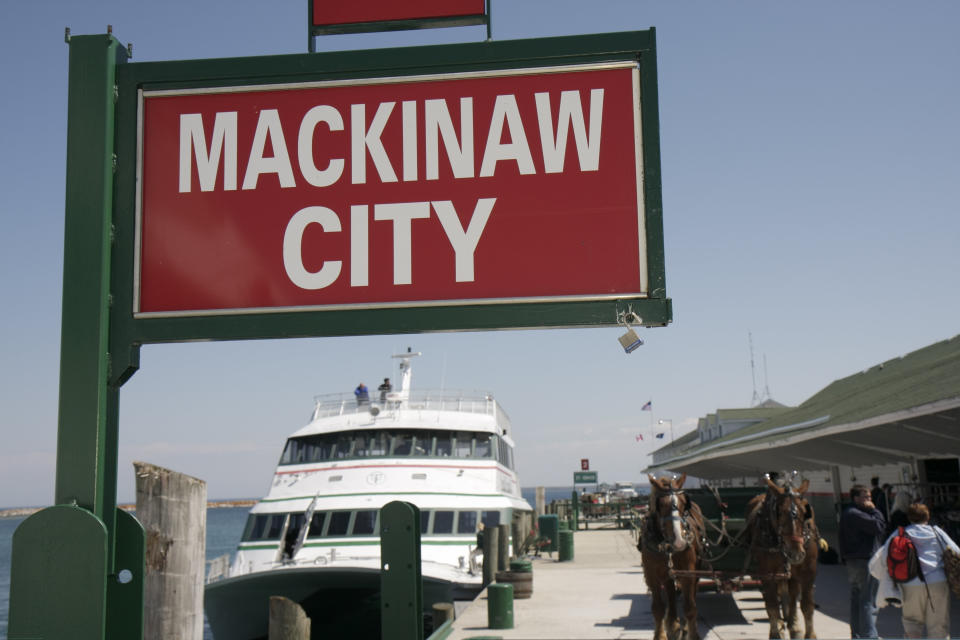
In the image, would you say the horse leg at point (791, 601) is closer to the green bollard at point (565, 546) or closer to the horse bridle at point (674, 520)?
the horse bridle at point (674, 520)

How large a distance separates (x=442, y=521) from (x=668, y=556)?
8.29 metres

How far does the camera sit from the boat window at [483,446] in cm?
2022

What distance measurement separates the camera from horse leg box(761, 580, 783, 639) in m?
10.1

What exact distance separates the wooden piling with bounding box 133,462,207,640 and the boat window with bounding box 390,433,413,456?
50.7 feet

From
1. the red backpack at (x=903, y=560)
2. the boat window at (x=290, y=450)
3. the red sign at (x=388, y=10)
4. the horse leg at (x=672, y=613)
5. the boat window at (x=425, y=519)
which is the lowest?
the horse leg at (x=672, y=613)

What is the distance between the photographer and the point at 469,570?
1673 centimetres

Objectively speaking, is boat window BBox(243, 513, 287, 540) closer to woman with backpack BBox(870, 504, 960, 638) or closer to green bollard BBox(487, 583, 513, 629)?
green bollard BBox(487, 583, 513, 629)

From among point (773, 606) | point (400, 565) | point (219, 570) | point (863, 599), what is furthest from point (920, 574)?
point (219, 570)

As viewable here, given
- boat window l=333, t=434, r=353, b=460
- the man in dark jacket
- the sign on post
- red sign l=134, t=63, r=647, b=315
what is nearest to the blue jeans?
the man in dark jacket

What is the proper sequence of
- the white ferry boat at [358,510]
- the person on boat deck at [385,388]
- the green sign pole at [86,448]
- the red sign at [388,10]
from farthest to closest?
the person on boat deck at [385,388] → the white ferry boat at [358,510] → the red sign at [388,10] → the green sign pole at [86,448]

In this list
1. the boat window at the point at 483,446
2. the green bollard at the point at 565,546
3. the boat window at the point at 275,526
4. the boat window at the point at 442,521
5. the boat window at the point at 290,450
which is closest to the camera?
the boat window at the point at 275,526

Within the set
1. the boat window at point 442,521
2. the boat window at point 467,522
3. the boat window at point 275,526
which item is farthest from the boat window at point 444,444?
the boat window at point 275,526

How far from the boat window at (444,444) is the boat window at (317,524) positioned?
11.2 ft

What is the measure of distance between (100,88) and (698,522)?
29.5 ft
